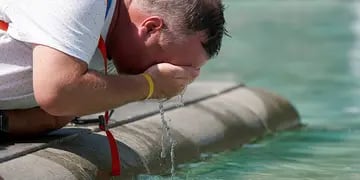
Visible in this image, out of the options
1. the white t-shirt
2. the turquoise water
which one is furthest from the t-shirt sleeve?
the turquoise water

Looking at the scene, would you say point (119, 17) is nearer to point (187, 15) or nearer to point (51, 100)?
point (187, 15)

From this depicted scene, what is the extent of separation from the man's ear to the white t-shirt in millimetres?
124

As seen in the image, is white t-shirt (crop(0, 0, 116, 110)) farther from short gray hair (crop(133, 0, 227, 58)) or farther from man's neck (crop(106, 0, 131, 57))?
short gray hair (crop(133, 0, 227, 58))

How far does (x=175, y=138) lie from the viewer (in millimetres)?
4691

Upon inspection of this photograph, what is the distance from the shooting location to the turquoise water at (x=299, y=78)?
4.57m

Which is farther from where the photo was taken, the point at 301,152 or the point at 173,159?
the point at 301,152

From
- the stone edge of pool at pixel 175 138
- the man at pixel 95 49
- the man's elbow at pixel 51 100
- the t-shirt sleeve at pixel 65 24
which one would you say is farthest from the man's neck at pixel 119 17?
the stone edge of pool at pixel 175 138

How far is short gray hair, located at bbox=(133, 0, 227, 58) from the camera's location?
3.35m

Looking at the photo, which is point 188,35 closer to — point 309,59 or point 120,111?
point 120,111

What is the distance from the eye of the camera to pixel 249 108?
5.95 metres

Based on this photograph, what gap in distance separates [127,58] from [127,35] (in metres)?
0.09

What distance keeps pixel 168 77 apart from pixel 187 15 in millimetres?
229

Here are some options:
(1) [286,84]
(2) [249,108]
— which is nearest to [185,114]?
(2) [249,108]

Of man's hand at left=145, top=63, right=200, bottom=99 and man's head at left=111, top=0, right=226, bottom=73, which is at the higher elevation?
man's head at left=111, top=0, right=226, bottom=73
